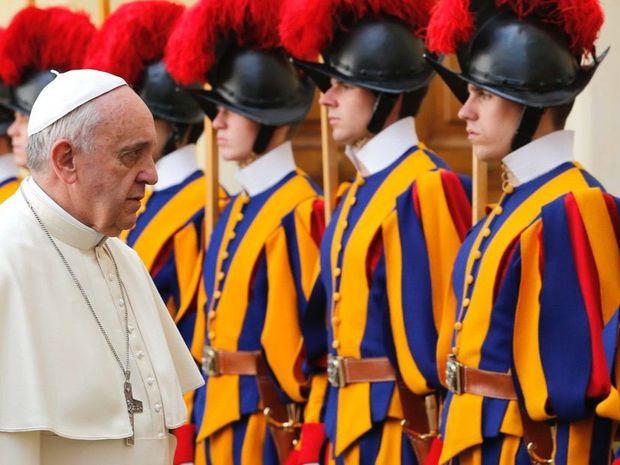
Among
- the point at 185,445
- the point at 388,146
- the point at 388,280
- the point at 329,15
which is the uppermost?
the point at 329,15

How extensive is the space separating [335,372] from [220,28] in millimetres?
1403

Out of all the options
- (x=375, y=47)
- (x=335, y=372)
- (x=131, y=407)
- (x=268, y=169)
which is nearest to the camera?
(x=131, y=407)

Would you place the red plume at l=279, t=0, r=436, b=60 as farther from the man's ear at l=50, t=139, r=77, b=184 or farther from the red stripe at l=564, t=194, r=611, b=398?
the man's ear at l=50, t=139, r=77, b=184

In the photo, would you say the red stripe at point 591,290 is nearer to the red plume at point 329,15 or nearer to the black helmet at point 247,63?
the red plume at point 329,15

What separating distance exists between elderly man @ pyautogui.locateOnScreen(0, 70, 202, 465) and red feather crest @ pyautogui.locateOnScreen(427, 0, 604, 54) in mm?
1306

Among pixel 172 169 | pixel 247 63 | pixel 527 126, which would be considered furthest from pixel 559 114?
pixel 172 169

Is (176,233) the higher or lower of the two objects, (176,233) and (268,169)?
the lower

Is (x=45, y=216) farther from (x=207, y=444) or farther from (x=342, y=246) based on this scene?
(x=207, y=444)

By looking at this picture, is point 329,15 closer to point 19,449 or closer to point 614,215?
point 614,215

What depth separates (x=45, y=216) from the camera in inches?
133

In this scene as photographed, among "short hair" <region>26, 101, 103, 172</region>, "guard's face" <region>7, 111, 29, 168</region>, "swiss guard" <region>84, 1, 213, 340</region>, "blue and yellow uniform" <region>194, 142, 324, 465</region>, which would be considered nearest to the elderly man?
"short hair" <region>26, 101, 103, 172</region>

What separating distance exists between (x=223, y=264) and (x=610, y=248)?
5.99ft

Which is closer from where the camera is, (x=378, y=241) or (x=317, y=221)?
(x=378, y=241)

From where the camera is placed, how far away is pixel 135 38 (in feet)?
20.3
